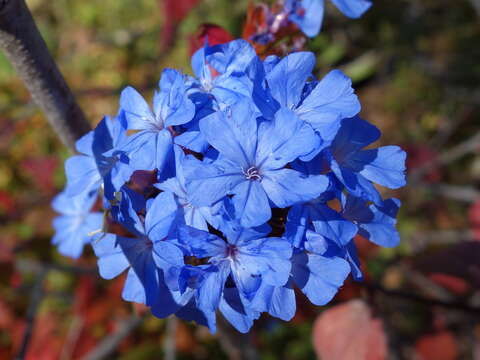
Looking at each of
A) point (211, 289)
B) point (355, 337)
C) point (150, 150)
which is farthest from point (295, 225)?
point (355, 337)

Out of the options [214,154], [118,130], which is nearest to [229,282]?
[214,154]

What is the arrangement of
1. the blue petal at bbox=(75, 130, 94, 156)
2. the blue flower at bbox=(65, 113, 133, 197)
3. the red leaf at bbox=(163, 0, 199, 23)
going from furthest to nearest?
the red leaf at bbox=(163, 0, 199, 23)
the blue petal at bbox=(75, 130, 94, 156)
the blue flower at bbox=(65, 113, 133, 197)

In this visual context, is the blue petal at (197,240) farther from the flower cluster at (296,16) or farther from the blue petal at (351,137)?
the flower cluster at (296,16)

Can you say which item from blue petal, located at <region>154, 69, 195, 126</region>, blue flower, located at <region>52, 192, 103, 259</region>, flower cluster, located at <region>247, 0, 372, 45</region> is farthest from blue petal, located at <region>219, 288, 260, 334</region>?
flower cluster, located at <region>247, 0, 372, 45</region>

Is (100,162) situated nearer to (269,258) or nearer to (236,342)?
(269,258)

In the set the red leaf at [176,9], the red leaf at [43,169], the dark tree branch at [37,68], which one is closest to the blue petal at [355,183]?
the dark tree branch at [37,68]

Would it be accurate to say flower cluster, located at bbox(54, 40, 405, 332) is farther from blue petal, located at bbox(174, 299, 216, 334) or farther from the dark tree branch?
the dark tree branch
